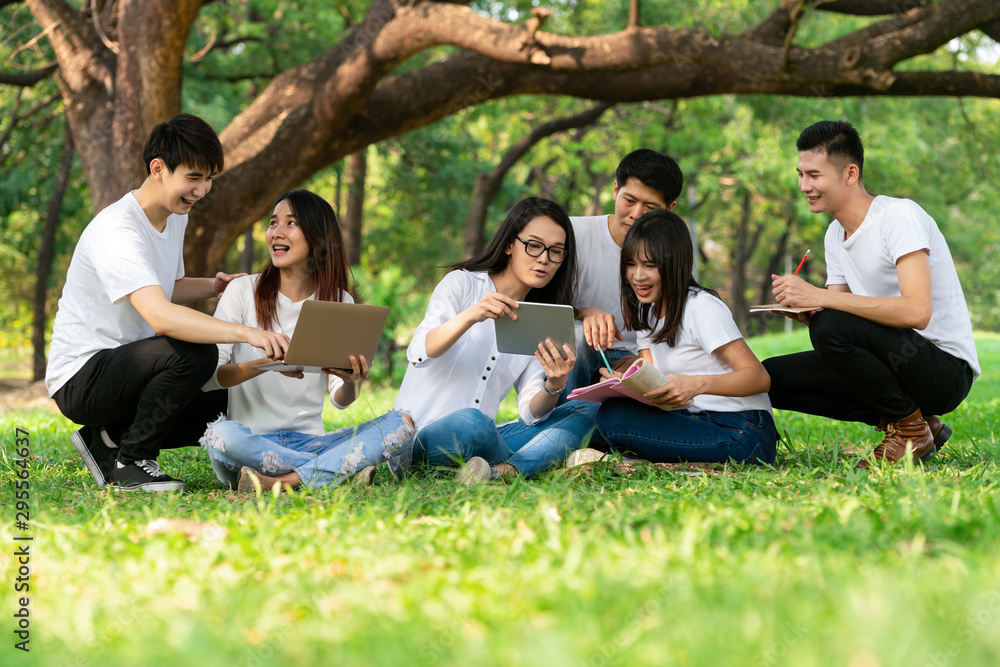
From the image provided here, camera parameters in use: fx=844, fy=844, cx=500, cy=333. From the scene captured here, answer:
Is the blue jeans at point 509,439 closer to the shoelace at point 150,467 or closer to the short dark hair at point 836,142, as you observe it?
the shoelace at point 150,467

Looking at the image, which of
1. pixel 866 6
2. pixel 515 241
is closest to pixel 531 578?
pixel 515 241

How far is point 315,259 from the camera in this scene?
3.77m

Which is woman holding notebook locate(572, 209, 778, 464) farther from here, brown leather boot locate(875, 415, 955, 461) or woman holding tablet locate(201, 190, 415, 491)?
woman holding tablet locate(201, 190, 415, 491)

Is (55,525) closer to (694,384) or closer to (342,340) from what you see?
(342,340)

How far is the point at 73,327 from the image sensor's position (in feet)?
11.8

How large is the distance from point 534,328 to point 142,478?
5.64 feet

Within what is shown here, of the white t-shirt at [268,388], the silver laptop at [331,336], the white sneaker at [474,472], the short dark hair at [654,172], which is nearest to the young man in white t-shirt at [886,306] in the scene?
the short dark hair at [654,172]

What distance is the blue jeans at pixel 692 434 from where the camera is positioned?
3705mm

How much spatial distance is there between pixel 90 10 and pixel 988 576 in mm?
7989

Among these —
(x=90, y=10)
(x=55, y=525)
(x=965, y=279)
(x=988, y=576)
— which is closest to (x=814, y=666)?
(x=988, y=576)

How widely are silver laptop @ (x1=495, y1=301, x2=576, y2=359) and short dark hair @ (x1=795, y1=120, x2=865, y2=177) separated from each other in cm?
145

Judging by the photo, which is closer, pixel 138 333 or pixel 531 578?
pixel 531 578

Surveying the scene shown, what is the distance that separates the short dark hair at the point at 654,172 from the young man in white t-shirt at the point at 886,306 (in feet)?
2.06

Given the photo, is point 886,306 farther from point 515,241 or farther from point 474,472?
point 474,472
